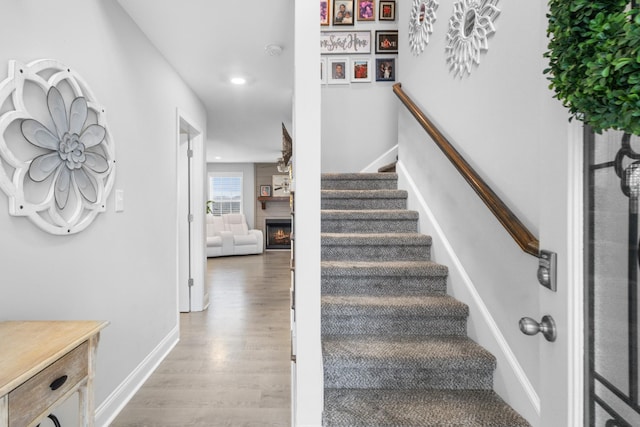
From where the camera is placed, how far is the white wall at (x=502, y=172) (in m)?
1.38

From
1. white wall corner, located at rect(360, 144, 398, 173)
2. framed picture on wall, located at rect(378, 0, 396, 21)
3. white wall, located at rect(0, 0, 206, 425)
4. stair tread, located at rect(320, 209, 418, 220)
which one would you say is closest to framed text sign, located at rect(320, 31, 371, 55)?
framed picture on wall, located at rect(378, 0, 396, 21)

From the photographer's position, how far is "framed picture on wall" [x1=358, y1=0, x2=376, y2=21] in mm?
3689

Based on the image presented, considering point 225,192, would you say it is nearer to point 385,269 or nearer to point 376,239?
point 376,239

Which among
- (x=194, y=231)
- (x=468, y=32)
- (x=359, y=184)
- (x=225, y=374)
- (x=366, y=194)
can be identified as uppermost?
(x=468, y=32)

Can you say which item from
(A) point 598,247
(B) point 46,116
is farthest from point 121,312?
(A) point 598,247

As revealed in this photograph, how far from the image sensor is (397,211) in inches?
103

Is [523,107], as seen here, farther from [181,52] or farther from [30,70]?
[181,52]

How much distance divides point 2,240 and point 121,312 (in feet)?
3.09

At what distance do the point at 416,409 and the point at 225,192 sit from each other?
8.72 m

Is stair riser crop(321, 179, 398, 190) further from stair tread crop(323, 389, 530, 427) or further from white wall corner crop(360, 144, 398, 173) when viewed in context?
stair tread crop(323, 389, 530, 427)

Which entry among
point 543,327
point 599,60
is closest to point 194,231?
point 543,327

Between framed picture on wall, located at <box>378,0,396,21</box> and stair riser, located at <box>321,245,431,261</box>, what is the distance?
9.08 feet

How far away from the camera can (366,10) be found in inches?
146

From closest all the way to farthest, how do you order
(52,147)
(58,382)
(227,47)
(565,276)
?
(565,276)
(58,382)
(52,147)
(227,47)
